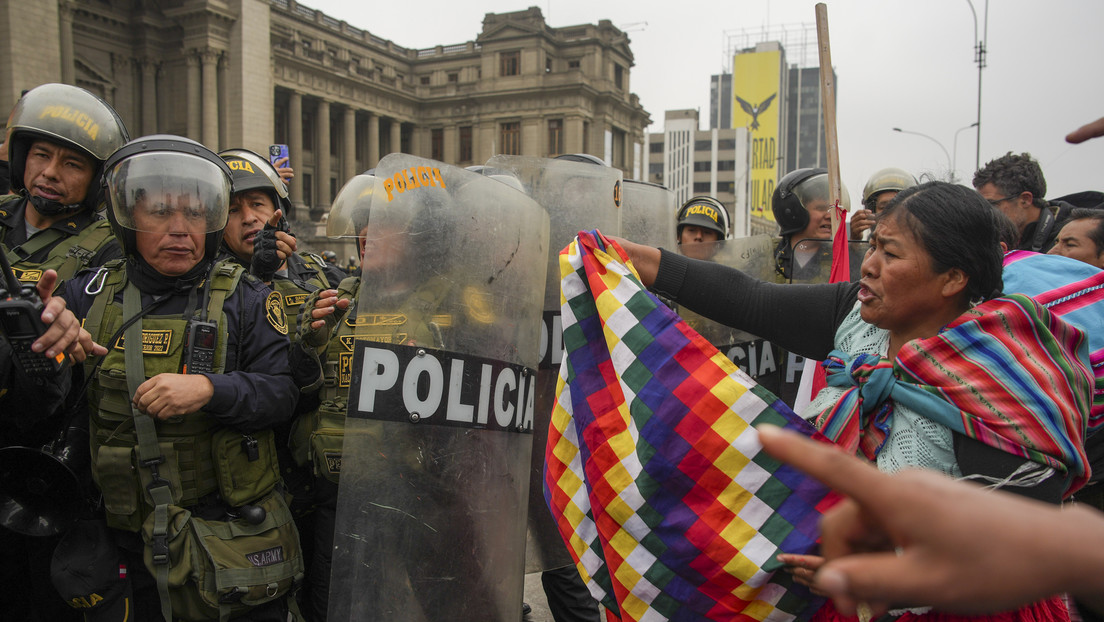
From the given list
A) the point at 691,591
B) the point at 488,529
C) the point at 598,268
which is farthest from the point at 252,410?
the point at 691,591

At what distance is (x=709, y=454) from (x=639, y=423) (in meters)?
0.19

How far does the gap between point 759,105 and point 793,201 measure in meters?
81.8

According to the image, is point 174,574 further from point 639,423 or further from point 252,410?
point 639,423

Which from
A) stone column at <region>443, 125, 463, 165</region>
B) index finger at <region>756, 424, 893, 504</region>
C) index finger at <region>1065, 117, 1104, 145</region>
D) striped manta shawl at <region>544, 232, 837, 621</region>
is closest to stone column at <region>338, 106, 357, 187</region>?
stone column at <region>443, 125, 463, 165</region>

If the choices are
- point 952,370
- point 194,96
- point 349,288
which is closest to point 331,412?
point 349,288

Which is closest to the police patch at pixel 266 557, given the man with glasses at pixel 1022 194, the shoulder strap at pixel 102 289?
the shoulder strap at pixel 102 289

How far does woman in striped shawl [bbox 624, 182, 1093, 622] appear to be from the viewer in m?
1.52

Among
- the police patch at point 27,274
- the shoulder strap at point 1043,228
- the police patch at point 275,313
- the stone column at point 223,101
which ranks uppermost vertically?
the stone column at point 223,101

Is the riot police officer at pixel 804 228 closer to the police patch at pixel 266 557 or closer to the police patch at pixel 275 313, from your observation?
the police patch at pixel 275 313

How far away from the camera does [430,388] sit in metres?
2.04

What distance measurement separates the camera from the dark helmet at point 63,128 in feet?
10.1

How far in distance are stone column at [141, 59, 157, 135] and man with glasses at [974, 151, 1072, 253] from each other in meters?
34.0

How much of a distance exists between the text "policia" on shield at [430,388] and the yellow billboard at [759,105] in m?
80.1

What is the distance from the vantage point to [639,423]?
1.81 metres
